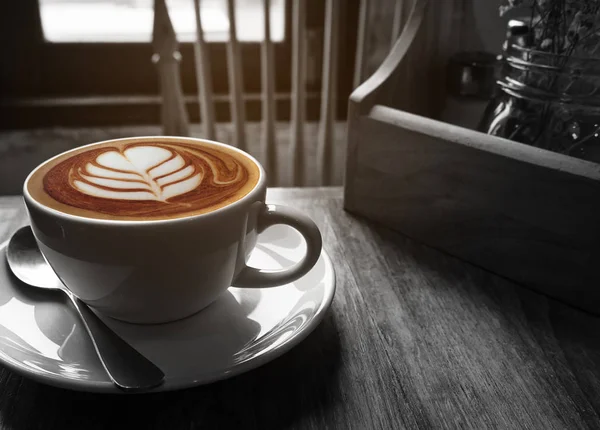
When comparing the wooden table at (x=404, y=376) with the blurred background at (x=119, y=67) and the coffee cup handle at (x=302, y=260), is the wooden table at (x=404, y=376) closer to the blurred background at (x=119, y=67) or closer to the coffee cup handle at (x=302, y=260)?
the coffee cup handle at (x=302, y=260)

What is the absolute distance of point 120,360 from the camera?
327mm

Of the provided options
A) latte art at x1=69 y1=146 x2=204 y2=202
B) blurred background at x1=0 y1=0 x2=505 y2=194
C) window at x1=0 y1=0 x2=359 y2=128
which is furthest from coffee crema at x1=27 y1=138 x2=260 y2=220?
window at x1=0 y1=0 x2=359 y2=128

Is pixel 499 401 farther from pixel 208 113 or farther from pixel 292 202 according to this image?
pixel 208 113

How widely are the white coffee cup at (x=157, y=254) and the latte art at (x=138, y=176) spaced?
0.13 feet

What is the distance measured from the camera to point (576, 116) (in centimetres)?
48

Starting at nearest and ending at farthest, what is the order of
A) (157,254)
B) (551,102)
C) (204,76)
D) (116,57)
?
(157,254), (551,102), (204,76), (116,57)

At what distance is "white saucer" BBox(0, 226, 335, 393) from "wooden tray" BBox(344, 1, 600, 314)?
5.8 inches

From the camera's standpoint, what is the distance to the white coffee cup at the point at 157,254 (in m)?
0.32

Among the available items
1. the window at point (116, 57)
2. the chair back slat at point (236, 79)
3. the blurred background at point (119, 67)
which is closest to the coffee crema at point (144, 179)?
the chair back slat at point (236, 79)

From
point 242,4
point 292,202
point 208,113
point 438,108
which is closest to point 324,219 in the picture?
point 292,202

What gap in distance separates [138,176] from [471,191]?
0.94ft

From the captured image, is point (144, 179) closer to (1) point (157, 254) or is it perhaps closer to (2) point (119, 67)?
(1) point (157, 254)

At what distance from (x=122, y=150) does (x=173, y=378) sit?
21 cm

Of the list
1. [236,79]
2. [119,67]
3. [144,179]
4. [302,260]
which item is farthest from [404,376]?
[119,67]
